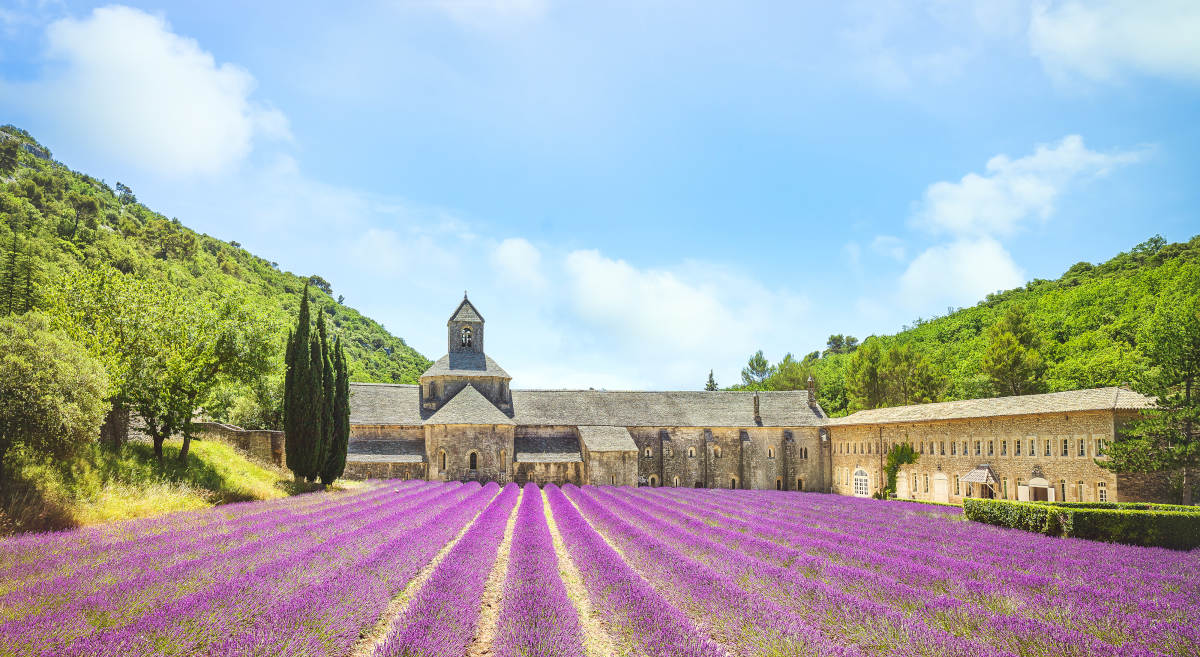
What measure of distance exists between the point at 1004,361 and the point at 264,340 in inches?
2180

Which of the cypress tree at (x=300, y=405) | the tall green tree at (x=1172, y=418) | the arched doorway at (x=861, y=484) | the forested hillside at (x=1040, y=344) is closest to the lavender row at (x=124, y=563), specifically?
the cypress tree at (x=300, y=405)

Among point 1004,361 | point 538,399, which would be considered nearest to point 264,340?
point 538,399

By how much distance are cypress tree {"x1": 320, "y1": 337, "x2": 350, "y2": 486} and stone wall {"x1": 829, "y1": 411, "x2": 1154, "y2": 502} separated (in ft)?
109

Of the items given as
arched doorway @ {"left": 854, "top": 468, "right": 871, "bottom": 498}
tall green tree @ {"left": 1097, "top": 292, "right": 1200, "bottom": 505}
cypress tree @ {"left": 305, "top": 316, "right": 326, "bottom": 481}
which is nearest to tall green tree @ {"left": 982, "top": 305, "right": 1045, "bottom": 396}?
arched doorway @ {"left": 854, "top": 468, "right": 871, "bottom": 498}

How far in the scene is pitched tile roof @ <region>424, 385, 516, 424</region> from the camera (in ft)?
140

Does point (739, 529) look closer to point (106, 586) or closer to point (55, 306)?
point (106, 586)

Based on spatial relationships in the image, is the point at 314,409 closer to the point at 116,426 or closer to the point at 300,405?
the point at 300,405

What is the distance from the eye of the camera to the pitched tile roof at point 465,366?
164 feet

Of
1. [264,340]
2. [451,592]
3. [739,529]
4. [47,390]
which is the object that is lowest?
[739,529]

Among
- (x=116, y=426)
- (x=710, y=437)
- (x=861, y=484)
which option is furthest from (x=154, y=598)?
(x=861, y=484)

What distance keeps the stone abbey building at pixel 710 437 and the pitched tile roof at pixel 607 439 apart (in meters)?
0.13

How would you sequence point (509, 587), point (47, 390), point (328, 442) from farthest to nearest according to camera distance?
point (328, 442)
point (47, 390)
point (509, 587)

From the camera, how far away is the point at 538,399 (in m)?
52.1

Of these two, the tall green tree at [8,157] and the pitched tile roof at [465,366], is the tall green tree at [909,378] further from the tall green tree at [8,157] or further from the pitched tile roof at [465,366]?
the tall green tree at [8,157]
